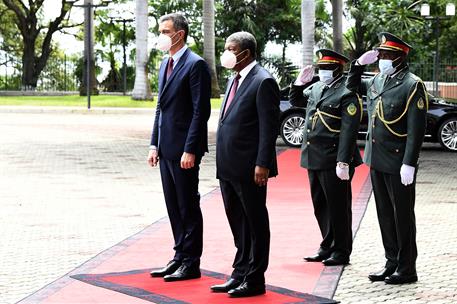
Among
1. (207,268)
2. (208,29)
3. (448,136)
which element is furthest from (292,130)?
(208,29)

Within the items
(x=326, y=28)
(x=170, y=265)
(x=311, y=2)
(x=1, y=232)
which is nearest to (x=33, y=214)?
(x=1, y=232)

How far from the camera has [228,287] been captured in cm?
802

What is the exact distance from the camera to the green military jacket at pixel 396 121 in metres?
8.27

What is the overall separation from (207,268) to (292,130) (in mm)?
13244

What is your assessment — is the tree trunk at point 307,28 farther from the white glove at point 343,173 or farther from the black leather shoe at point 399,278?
the black leather shoe at point 399,278

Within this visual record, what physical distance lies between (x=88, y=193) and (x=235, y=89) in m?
6.78

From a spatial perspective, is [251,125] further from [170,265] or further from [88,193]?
[88,193]

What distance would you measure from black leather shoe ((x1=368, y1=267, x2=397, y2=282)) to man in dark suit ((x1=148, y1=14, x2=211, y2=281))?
1399 millimetres

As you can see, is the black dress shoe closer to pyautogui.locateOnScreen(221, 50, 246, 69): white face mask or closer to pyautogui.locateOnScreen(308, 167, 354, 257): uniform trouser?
pyautogui.locateOnScreen(308, 167, 354, 257): uniform trouser

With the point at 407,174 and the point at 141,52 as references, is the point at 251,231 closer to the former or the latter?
the point at 407,174

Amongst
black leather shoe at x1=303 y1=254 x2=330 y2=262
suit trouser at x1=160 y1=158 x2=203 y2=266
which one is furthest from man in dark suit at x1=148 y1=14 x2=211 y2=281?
black leather shoe at x1=303 y1=254 x2=330 y2=262

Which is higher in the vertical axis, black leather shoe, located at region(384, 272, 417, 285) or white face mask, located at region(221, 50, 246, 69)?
white face mask, located at region(221, 50, 246, 69)

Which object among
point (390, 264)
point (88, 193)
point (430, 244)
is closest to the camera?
point (390, 264)

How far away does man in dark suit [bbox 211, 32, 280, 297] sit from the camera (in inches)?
307
